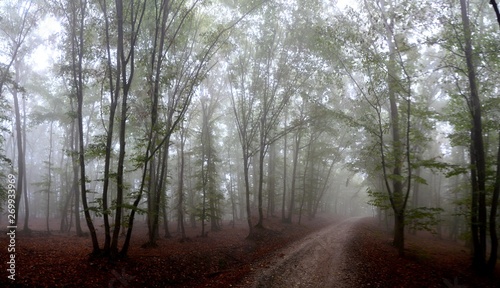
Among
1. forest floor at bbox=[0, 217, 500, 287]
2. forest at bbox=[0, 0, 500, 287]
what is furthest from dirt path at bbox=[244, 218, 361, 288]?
forest at bbox=[0, 0, 500, 287]

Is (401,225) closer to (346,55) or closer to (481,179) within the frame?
(481,179)

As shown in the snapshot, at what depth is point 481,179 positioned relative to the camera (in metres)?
9.87

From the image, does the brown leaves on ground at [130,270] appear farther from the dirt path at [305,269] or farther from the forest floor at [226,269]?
the dirt path at [305,269]

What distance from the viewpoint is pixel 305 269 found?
10109mm

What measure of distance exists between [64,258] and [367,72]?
49.1ft

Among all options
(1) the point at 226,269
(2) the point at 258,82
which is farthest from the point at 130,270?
(2) the point at 258,82

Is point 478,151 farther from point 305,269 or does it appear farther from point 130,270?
point 130,270

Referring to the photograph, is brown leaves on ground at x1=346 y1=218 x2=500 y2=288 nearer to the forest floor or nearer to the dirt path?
the forest floor

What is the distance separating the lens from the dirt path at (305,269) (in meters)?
8.72

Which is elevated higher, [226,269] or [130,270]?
[130,270]

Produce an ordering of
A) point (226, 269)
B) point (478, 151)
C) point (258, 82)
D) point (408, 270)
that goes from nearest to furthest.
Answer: point (408, 270)
point (478, 151)
point (226, 269)
point (258, 82)

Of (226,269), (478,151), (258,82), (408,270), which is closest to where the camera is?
(408,270)

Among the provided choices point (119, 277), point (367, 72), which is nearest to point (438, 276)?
point (367, 72)

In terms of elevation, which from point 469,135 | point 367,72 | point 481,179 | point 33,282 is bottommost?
point 33,282
